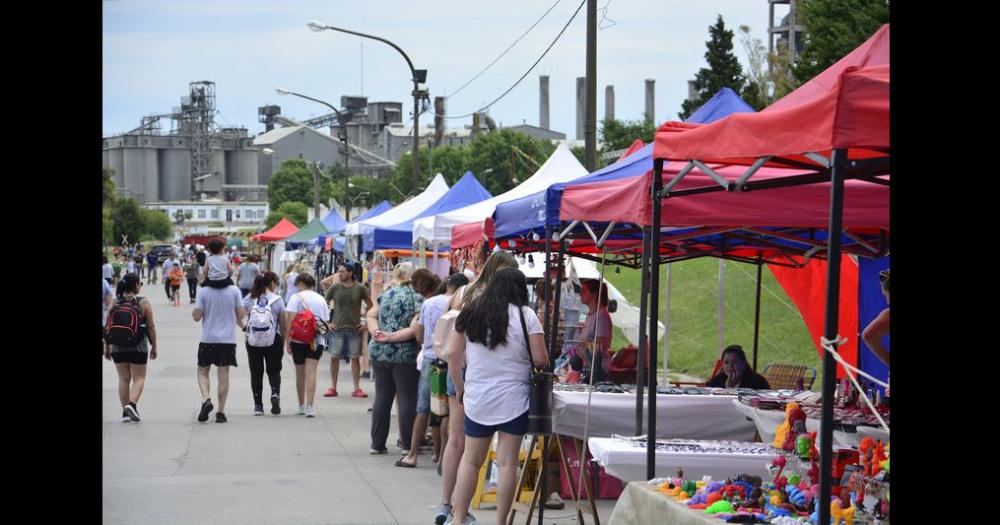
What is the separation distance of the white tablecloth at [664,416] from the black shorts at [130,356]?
6.42 metres

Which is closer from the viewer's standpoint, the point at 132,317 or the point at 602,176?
the point at 602,176

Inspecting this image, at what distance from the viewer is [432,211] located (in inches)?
778

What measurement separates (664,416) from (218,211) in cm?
17150

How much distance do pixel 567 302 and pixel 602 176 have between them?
576 cm

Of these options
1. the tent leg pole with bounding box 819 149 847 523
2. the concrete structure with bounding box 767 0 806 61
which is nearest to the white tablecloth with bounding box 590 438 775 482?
the tent leg pole with bounding box 819 149 847 523

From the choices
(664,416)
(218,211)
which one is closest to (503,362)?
(664,416)

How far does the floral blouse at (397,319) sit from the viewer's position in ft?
38.8

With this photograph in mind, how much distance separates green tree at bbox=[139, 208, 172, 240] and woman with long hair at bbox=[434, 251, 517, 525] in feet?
432

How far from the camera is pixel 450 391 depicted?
9.73m

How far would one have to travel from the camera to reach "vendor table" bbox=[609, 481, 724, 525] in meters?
6.00

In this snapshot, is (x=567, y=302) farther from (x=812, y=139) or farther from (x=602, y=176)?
(x=812, y=139)

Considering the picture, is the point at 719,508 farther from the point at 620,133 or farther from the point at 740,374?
the point at 620,133

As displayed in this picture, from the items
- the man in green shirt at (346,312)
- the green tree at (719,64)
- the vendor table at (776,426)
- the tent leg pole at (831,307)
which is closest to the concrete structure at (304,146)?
the green tree at (719,64)
